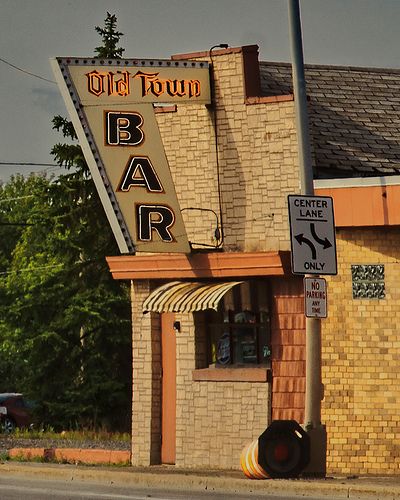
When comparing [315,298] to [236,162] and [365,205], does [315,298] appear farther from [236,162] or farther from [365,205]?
[236,162]

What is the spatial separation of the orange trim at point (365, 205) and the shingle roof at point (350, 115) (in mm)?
1674

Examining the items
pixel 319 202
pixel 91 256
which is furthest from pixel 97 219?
pixel 319 202

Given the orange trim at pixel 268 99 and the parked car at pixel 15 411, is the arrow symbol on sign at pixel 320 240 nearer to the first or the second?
the orange trim at pixel 268 99

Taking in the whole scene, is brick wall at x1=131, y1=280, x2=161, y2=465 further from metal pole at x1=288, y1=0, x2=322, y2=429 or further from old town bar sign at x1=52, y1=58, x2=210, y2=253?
metal pole at x1=288, y1=0, x2=322, y2=429

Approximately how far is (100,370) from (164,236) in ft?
64.2

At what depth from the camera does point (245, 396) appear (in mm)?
24812

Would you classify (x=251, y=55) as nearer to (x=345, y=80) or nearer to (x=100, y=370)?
(x=345, y=80)

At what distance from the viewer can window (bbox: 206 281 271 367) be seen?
82.2 ft

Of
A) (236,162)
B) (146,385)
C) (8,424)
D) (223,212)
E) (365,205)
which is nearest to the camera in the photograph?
(365,205)

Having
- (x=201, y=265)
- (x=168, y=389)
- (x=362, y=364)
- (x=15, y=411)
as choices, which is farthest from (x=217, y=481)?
(x=15, y=411)

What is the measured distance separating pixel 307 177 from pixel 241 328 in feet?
19.2

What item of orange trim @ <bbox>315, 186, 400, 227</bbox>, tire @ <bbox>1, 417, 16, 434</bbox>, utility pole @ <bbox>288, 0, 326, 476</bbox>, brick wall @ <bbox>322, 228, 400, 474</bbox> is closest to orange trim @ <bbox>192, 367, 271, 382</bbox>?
brick wall @ <bbox>322, 228, 400, 474</bbox>

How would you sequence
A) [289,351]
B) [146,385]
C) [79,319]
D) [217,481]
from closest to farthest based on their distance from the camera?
[217,481] → [289,351] → [146,385] → [79,319]

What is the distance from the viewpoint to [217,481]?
67.5ft
